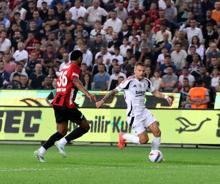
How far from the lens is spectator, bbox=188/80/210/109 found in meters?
25.7

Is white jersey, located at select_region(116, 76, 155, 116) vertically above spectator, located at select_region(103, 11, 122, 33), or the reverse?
spectator, located at select_region(103, 11, 122, 33)

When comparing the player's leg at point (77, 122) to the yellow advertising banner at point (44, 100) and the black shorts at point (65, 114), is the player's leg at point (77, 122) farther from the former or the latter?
the yellow advertising banner at point (44, 100)

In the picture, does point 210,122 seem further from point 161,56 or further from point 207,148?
point 161,56

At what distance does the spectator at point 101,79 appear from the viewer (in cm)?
2847

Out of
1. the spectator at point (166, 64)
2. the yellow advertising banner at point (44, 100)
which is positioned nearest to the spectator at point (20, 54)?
the yellow advertising banner at point (44, 100)

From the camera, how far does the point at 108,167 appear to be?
1661 centimetres

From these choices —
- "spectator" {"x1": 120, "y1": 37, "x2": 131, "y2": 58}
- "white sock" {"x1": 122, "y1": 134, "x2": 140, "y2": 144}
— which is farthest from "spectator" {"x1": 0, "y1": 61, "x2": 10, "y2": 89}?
"white sock" {"x1": 122, "y1": 134, "x2": 140, "y2": 144}

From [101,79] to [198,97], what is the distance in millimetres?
3873

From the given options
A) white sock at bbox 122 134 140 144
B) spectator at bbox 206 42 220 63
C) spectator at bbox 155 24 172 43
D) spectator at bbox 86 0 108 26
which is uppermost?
spectator at bbox 86 0 108 26

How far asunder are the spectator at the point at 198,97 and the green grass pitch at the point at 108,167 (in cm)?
291

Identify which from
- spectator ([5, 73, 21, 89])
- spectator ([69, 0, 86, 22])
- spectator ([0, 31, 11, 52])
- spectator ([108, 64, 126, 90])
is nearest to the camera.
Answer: spectator ([108, 64, 126, 90])

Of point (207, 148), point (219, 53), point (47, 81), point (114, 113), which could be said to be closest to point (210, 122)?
point (207, 148)

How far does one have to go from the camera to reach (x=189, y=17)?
97.9 feet

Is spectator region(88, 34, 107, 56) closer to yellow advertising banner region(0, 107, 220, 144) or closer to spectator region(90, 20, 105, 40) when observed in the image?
spectator region(90, 20, 105, 40)
